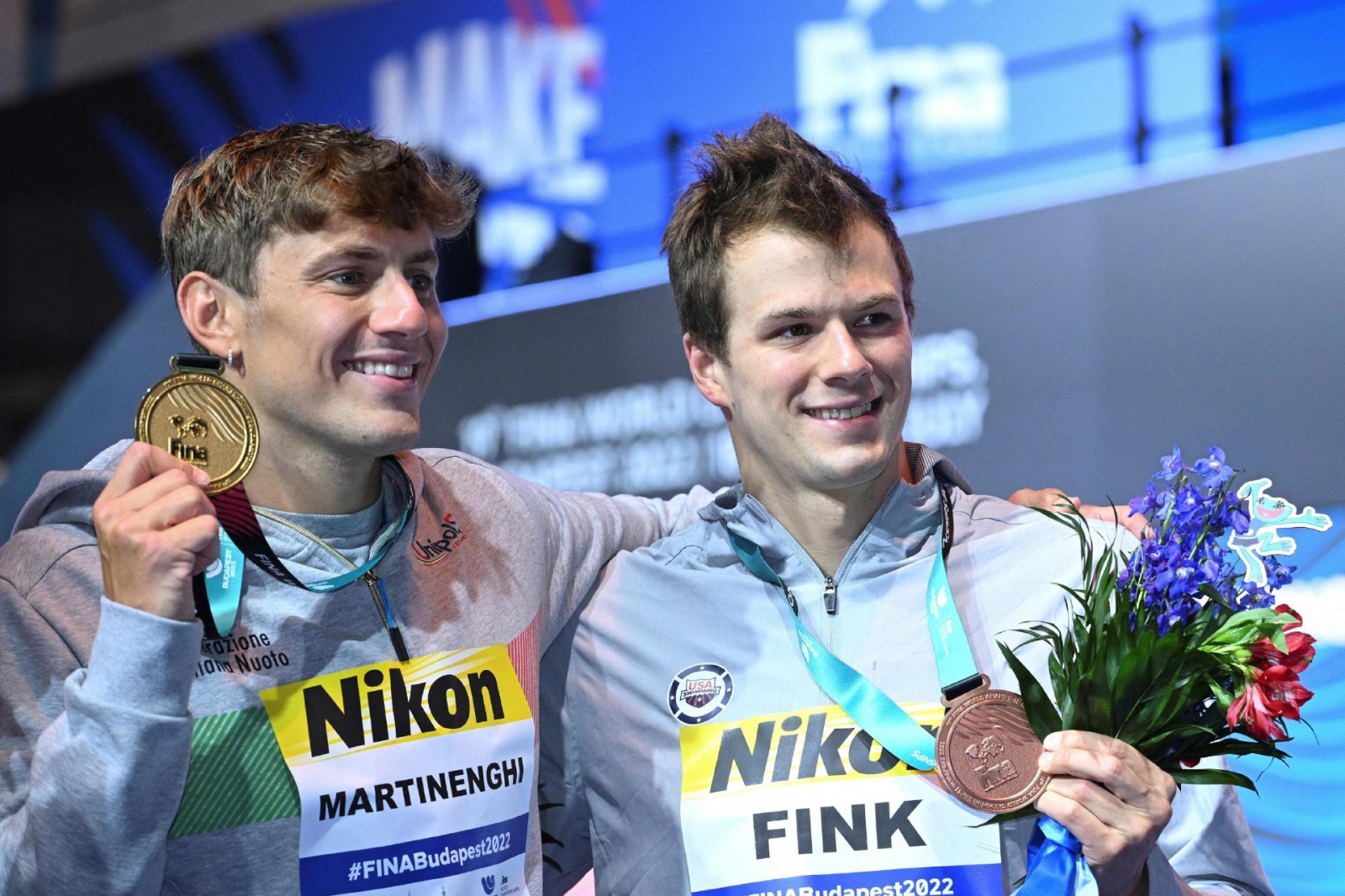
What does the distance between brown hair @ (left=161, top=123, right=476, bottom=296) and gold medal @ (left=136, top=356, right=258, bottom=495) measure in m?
0.25

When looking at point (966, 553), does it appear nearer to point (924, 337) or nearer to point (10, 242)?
point (924, 337)

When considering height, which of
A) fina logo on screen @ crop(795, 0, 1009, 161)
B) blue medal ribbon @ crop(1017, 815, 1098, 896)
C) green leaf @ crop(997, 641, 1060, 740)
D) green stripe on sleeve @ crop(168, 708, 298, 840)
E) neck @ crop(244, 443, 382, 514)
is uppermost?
fina logo on screen @ crop(795, 0, 1009, 161)

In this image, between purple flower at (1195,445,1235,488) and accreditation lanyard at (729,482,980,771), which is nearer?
purple flower at (1195,445,1235,488)

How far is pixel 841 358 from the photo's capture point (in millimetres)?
2098

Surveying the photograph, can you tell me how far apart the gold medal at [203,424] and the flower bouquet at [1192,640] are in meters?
1.08

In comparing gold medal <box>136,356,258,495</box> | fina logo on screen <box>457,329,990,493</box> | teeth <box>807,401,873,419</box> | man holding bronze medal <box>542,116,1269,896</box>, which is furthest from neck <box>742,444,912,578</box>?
fina logo on screen <box>457,329,990,493</box>

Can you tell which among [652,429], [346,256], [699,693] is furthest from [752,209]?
[652,429]

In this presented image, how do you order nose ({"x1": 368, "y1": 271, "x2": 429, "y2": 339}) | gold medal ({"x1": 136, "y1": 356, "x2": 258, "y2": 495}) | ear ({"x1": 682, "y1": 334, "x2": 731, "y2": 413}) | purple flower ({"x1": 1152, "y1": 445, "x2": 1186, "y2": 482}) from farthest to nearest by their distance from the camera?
ear ({"x1": 682, "y1": 334, "x2": 731, "y2": 413})
nose ({"x1": 368, "y1": 271, "x2": 429, "y2": 339})
gold medal ({"x1": 136, "y1": 356, "x2": 258, "y2": 495})
purple flower ({"x1": 1152, "y1": 445, "x2": 1186, "y2": 482})

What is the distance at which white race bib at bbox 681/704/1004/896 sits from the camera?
1939 millimetres

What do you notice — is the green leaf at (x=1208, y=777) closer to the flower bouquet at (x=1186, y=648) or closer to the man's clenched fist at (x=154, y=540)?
the flower bouquet at (x=1186, y=648)

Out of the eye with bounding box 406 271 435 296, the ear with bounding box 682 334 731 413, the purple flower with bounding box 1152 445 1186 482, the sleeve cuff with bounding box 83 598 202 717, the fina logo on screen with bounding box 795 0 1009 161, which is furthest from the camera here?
the fina logo on screen with bounding box 795 0 1009 161

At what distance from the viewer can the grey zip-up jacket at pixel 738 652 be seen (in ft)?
6.74

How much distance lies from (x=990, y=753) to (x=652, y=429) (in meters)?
3.05

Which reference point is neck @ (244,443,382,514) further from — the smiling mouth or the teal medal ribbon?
the smiling mouth
